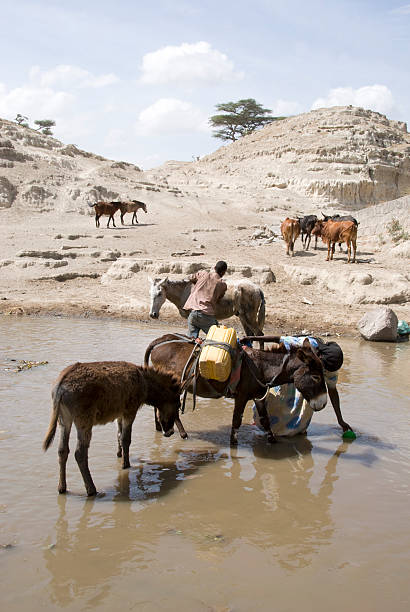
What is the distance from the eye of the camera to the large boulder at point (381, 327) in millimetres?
11406

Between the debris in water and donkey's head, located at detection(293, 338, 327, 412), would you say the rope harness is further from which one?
the debris in water

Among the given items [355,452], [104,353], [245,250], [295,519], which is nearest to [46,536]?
[295,519]

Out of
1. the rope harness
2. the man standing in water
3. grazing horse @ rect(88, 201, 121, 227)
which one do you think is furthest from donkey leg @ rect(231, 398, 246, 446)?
grazing horse @ rect(88, 201, 121, 227)

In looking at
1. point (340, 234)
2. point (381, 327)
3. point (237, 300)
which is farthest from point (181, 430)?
point (340, 234)

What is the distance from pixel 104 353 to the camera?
948 cm

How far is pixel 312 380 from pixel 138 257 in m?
12.9

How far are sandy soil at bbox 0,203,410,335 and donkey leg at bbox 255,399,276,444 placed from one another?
6.02 m

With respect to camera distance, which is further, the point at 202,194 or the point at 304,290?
the point at 202,194

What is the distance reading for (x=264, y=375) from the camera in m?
5.85

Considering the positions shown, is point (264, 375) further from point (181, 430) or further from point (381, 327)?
point (381, 327)

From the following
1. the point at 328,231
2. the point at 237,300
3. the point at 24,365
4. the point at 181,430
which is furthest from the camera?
the point at 328,231

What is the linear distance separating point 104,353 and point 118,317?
361 cm

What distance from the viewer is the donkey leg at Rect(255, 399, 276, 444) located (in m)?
5.93

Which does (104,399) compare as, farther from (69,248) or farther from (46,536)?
(69,248)
